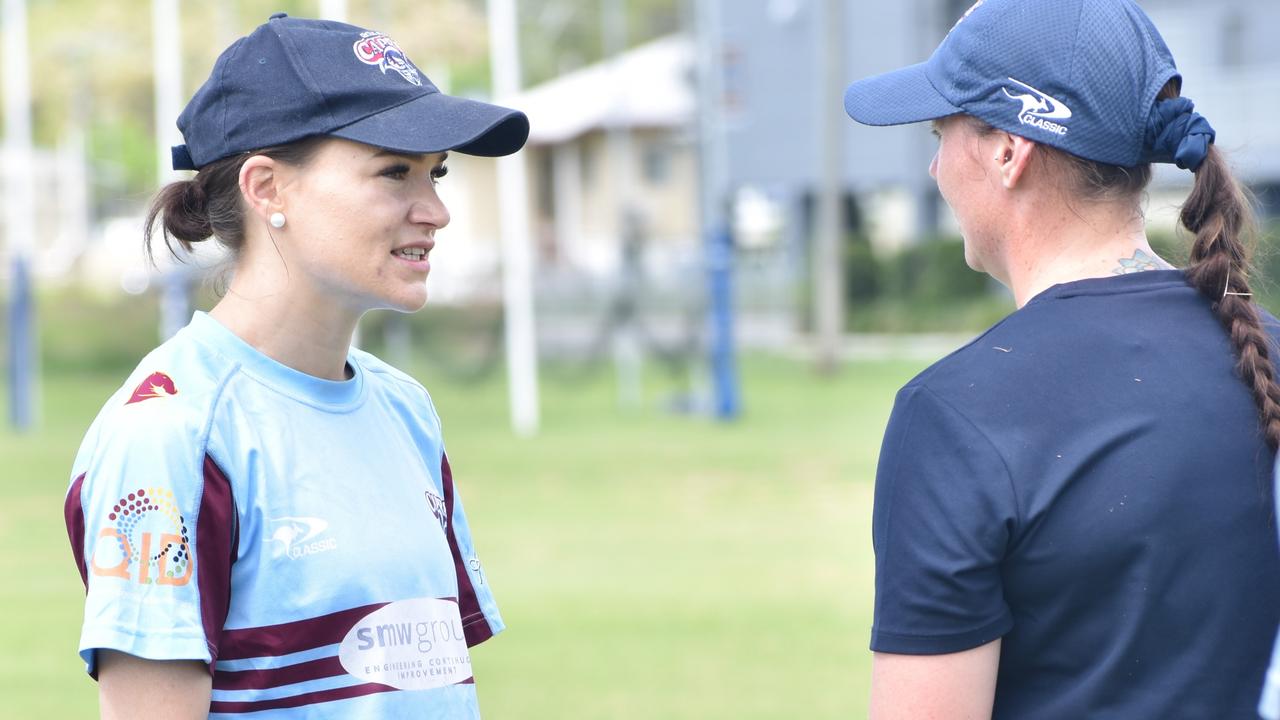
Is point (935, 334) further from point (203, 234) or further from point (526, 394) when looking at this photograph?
point (203, 234)

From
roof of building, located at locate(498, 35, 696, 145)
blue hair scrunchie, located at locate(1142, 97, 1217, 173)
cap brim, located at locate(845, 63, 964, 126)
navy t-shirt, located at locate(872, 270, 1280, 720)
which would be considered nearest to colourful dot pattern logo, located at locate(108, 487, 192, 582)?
navy t-shirt, located at locate(872, 270, 1280, 720)

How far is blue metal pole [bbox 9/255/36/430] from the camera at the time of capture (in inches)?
594

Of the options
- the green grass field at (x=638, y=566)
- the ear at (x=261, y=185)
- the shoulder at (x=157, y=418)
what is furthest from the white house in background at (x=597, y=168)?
the shoulder at (x=157, y=418)

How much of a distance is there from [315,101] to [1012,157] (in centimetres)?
95

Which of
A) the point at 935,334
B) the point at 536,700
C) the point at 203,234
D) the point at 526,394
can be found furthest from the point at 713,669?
the point at 935,334

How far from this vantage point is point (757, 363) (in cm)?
2341

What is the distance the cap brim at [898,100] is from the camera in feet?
6.89

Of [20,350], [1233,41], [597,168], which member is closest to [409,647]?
[20,350]

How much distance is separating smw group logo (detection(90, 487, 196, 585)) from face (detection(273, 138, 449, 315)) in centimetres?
43

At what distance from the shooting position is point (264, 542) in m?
2.06

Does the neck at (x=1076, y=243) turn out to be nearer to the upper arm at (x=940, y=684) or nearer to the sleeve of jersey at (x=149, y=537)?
the upper arm at (x=940, y=684)

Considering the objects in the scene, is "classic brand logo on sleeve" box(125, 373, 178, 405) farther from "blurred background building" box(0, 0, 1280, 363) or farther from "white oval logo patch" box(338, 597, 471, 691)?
"blurred background building" box(0, 0, 1280, 363)

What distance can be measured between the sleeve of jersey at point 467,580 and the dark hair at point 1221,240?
104 centimetres

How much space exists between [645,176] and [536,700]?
44136 millimetres
